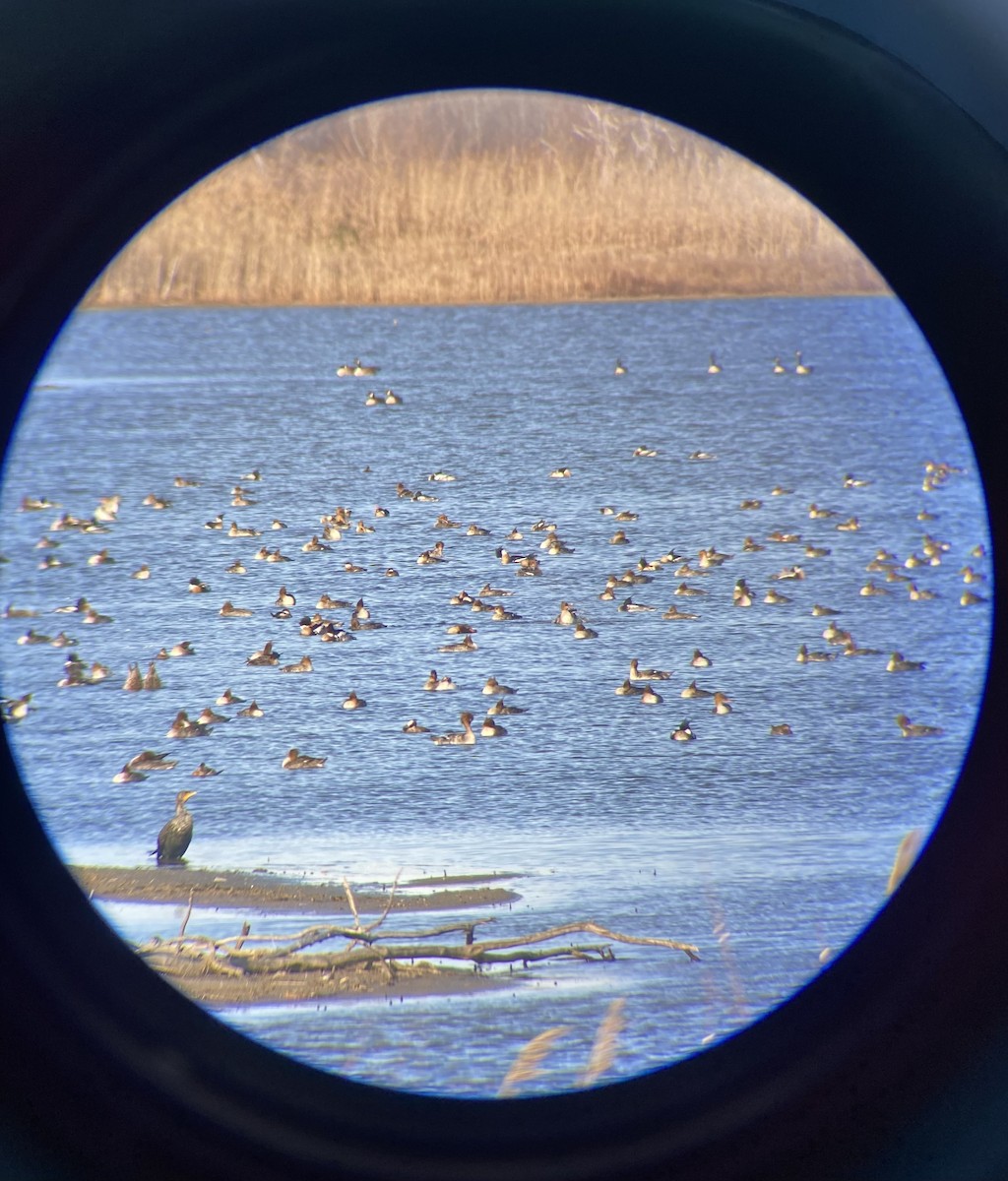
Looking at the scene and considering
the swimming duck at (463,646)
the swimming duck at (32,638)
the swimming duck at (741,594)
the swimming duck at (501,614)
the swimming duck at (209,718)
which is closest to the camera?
the swimming duck at (463,646)

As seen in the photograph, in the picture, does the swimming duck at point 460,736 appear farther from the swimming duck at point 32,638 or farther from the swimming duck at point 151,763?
the swimming duck at point 32,638

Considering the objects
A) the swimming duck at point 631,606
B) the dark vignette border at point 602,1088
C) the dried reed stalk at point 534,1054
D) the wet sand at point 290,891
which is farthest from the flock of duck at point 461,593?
the dark vignette border at point 602,1088


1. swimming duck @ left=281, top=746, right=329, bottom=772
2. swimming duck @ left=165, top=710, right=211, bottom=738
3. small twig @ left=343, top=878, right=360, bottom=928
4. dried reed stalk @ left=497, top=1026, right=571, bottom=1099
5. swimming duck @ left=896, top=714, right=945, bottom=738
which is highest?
swimming duck @ left=165, top=710, right=211, bottom=738

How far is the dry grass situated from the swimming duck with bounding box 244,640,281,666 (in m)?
3.02

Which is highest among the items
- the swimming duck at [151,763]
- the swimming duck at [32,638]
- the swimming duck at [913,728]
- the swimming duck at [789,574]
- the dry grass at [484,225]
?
the dry grass at [484,225]

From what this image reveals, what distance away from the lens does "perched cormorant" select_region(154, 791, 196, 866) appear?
15.2ft

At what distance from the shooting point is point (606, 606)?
5660 millimetres

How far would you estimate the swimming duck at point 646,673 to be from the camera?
536 cm

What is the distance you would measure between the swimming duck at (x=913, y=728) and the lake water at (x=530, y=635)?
0.05 metres

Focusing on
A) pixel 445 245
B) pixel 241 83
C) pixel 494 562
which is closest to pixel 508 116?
pixel 494 562

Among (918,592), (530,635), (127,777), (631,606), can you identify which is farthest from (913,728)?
(127,777)

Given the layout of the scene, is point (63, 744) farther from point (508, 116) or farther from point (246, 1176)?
point (246, 1176)

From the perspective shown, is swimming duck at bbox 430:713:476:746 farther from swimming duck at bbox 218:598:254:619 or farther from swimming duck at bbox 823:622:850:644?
swimming duck at bbox 823:622:850:644

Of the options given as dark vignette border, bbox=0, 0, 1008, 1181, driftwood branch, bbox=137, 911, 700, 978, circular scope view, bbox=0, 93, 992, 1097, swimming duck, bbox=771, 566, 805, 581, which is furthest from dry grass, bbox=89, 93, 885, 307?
dark vignette border, bbox=0, 0, 1008, 1181
